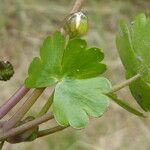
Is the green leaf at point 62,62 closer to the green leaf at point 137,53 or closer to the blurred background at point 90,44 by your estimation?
the green leaf at point 137,53

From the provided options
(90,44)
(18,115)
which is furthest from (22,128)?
(90,44)

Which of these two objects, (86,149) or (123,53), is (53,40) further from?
(86,149)

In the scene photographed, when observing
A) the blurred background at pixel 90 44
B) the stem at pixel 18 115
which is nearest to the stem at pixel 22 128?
the stem at pixel 18 115

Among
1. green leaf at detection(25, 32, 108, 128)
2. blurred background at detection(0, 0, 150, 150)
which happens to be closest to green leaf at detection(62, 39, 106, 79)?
green leaf at detection(25, 32, 108, 128)

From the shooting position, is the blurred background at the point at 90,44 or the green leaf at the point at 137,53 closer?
the green leaf at the point at 137,53

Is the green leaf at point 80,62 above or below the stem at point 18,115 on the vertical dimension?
above

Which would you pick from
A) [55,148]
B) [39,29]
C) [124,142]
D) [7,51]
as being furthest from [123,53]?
[39,29]

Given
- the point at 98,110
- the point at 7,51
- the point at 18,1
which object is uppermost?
the point at 98,110
